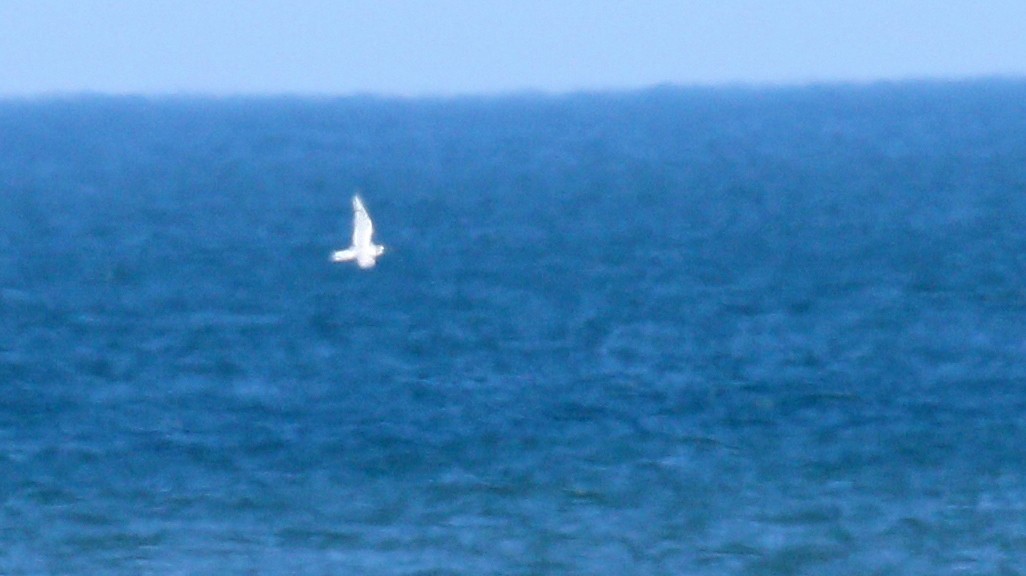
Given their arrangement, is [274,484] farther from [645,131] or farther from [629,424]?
[645,131]

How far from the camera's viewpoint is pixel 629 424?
111 feet

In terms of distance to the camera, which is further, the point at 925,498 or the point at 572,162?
the point at 572,162

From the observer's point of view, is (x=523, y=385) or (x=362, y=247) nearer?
(x=362, y=247)

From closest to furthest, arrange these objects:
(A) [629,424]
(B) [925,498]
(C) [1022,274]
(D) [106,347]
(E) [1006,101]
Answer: (B) [925,498], (A) [629,424], (D) [106,347], (C) [1022,274], (E) [1006,101]

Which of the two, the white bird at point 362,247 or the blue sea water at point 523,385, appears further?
the white bird at point 362,247

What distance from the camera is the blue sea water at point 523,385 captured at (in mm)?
27328

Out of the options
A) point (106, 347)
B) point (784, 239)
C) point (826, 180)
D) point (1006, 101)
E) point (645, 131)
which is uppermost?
point (1006, 101)

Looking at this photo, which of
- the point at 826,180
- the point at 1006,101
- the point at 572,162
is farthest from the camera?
the point at 1006,101

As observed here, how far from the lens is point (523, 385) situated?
38.0 metres

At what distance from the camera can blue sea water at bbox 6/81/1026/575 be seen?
2733 cm

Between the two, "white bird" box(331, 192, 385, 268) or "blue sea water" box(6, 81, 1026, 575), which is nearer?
"blue sea water" box(6, 81, 1026, 575)

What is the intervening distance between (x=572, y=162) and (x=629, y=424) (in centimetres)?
7657

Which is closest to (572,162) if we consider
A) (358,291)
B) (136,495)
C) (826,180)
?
(826,180)

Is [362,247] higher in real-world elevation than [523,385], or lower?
higher
